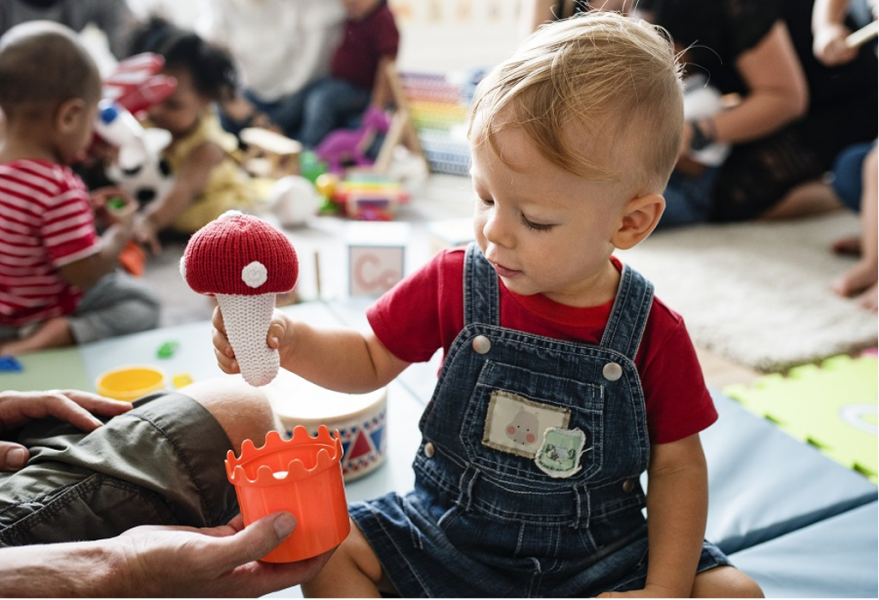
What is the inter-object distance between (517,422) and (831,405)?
72cm

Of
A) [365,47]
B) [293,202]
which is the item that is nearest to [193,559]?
[293,202]

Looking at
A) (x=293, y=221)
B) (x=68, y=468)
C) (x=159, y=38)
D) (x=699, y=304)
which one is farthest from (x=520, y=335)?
(x=159, y=38)

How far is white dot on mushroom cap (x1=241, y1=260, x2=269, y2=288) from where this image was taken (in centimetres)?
55

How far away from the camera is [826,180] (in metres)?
2.28

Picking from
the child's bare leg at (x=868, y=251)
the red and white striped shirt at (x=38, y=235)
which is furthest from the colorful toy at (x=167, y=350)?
the child's bare leg at (x=868, y=251)

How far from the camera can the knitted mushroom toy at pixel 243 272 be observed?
555mm

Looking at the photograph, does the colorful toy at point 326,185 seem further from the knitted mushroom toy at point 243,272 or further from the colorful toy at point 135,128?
the knitted mushroom toy at point 243,272

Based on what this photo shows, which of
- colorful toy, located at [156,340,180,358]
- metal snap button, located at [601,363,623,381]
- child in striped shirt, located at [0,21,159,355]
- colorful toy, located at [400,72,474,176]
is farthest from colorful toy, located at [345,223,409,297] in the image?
colorful toy, located at [400,72,474,176]

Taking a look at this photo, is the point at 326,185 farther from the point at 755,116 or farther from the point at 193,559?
the point at 193,559

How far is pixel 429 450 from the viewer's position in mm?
770

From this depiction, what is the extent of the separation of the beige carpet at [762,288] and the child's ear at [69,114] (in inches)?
45.8

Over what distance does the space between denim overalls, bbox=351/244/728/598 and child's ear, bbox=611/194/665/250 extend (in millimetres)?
61

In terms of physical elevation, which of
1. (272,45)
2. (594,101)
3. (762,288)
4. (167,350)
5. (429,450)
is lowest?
(762,288)

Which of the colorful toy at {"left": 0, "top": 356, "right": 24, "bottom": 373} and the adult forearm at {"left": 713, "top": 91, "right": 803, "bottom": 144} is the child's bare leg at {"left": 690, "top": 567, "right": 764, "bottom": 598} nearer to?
the colorful toy at {"left": 0, "top": 356, "right": 24, "bottom": 373}
